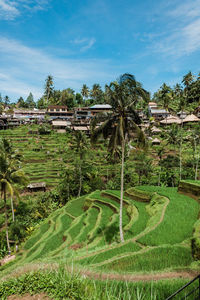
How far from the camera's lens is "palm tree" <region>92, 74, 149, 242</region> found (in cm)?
1348

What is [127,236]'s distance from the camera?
15.1 metres

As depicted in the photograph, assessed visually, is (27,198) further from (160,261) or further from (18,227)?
(160,261)

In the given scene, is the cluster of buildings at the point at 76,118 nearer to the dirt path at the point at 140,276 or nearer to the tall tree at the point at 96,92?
the tall tree at the point at 96,92

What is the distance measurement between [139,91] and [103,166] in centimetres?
4064

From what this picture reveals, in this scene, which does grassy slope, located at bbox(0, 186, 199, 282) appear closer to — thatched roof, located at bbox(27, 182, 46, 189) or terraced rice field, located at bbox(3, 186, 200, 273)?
terraced rice field, located at bbox(3, 186, 200, 273)

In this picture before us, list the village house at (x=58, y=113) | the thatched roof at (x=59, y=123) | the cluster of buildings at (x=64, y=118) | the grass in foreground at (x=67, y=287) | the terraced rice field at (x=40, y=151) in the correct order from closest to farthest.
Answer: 1. the grass in foreground at (x=67, y=287)
2. the terraced rice field at (x=40, y=151)
3. the cluster of buildings at (x=64, y=118)
4. the thatched roof at (x=59, y=123)
5. the village house at (x=58, y=113)

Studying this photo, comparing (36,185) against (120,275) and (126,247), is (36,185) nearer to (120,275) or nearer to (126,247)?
(126,247)

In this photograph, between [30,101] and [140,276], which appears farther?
[30,101]

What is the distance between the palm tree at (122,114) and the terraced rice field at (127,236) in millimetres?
2548

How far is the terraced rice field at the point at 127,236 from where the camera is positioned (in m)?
9.29

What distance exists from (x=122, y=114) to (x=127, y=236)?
10.3m

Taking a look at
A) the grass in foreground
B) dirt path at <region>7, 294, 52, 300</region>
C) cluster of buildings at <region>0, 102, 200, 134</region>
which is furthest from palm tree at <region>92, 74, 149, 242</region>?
cluster of buildings at <region>0, 102, 200, 134</region>

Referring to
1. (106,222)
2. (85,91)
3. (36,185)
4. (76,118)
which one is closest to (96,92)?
(85,91)

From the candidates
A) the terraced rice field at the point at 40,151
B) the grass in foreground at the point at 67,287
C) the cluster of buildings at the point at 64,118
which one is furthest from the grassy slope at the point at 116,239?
the cluster of buildings at the point at 64,118
